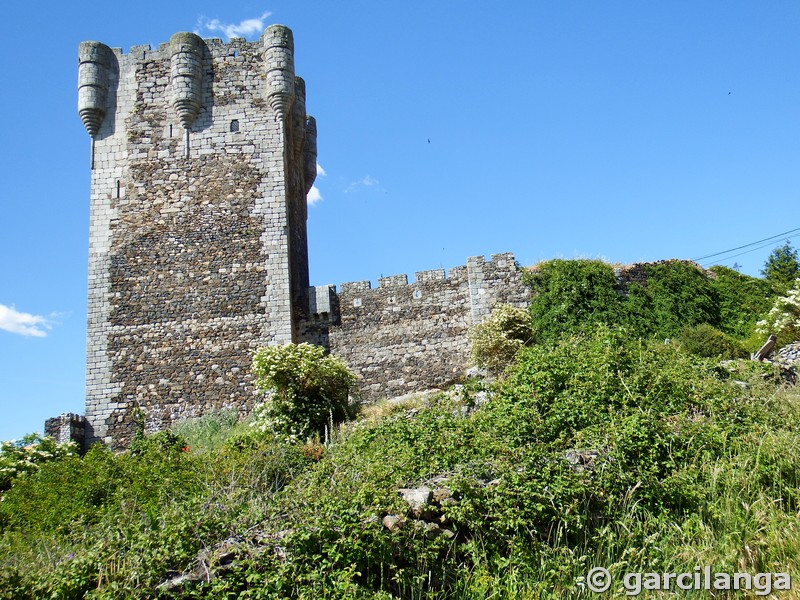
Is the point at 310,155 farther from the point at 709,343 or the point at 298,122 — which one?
the point at 709,343

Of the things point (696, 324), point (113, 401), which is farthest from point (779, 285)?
point (113, 401)

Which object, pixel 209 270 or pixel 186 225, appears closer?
pixel 209 270

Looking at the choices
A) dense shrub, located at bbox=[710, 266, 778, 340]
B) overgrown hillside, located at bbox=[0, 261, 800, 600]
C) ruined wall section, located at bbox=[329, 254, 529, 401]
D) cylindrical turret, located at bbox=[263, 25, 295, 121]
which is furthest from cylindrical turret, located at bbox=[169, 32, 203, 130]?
dense shrub, located at bbox=[710, 266, 778, 340]

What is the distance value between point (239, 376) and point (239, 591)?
1080 cm

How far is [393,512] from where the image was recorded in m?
6.71

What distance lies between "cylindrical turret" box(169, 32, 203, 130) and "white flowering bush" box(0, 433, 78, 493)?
7675 mm

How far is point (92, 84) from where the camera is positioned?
18.1 m

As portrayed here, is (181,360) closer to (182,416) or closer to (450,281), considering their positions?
(182,416)

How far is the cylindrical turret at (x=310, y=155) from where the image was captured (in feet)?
70.4

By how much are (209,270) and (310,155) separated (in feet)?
19.2

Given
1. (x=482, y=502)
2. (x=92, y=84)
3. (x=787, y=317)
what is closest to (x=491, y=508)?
(x=482, y=502)

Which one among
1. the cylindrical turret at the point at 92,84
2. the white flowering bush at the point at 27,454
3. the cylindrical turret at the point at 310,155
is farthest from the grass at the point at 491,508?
the cylindrical turret at the point at 310,155

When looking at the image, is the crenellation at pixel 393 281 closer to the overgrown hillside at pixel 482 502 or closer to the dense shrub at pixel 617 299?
the dense shrub at pixel 617 299

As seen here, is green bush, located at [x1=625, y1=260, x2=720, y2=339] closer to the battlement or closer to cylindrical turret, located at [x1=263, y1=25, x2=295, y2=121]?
the battlement
